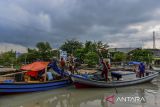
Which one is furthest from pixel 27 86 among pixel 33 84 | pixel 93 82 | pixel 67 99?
pixel 93 82

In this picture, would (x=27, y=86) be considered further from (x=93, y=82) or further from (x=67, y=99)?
(x=93, y=82)

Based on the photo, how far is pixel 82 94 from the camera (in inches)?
546

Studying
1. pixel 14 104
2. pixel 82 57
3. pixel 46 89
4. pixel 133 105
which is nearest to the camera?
pixel 133 105

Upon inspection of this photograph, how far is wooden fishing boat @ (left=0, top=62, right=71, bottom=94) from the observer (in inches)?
493

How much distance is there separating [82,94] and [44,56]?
34505mm

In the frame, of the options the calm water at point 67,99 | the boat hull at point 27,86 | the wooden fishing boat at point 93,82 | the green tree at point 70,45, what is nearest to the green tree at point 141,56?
the green tree at point 70,45

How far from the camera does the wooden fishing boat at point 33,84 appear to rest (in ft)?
41.1

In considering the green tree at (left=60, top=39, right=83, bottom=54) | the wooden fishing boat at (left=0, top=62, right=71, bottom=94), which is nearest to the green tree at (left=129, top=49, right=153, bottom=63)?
the green tree at (left=60, top=39, right=83, bottom=54)

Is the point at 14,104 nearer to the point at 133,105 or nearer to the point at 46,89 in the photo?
the point at 46,89

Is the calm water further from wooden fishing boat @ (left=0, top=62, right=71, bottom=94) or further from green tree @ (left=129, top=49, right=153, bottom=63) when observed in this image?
green tree @ (left=129, top=49, right=153, bottom=63)

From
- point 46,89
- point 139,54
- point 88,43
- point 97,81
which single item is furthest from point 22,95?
point 139,54

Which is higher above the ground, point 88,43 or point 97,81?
point 88,43

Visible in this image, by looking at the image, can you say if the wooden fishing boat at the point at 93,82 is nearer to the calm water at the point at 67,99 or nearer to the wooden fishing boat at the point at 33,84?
the calm water at the point at 67,99

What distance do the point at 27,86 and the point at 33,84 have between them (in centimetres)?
43
